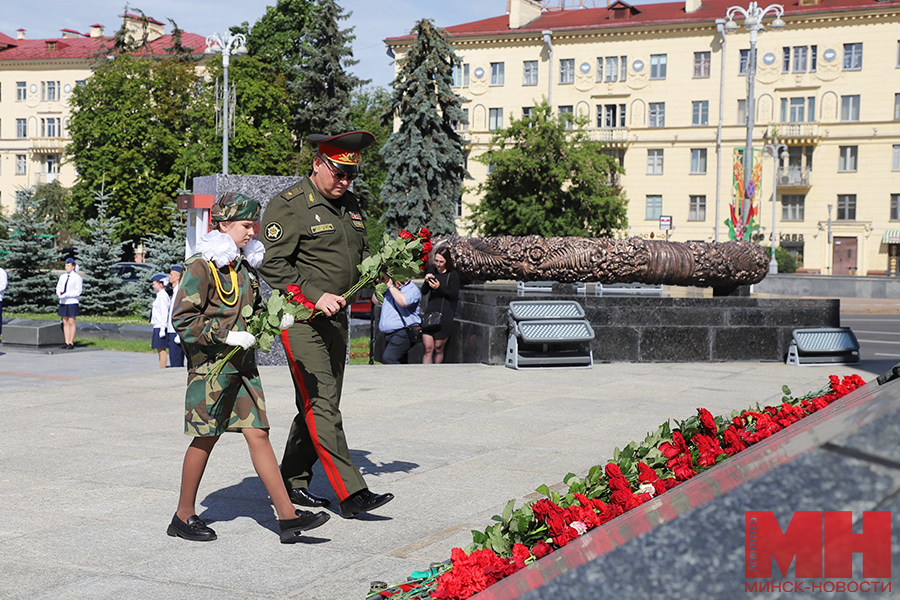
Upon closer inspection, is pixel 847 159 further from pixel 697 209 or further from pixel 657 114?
pixel 657 114

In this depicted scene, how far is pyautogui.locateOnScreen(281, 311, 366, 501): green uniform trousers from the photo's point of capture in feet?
15.9

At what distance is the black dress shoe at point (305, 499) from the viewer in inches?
209

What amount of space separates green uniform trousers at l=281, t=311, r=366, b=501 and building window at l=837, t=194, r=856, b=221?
58283 mm

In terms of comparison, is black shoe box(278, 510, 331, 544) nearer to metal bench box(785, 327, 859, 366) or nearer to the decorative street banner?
metal bench box(785, 327, 859, 366)

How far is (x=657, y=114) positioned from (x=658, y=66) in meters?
2.99

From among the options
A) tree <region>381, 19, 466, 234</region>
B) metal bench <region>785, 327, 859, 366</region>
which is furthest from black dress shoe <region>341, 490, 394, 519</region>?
tree <region>381, 19, 466, 234</region>

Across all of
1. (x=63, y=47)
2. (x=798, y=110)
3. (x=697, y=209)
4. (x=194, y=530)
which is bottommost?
(x=194, y=530)

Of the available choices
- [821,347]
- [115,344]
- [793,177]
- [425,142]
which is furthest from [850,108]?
[115,344]

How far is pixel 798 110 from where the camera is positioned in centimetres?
5859

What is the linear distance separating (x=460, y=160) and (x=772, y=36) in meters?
25.9

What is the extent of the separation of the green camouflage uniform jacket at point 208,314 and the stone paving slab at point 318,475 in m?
0.86

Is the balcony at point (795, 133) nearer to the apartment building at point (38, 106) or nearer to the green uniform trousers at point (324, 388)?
the apartment building at point (38, 106)

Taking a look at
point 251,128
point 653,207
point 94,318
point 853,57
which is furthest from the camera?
point 653,207

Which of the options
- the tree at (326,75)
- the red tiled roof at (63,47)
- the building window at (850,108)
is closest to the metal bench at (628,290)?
the tree at (326,75)
